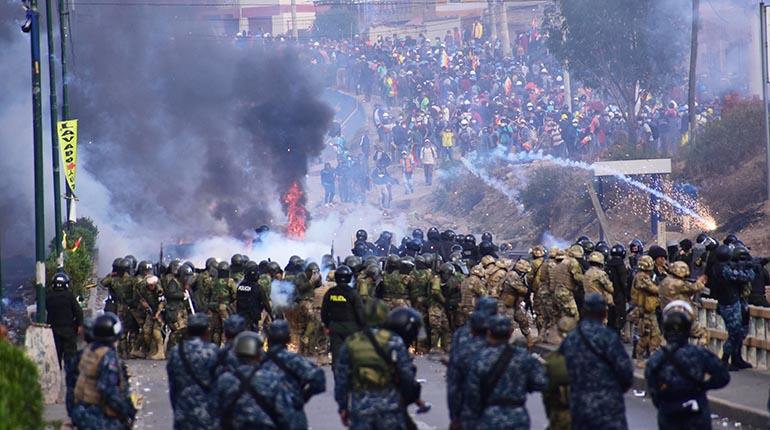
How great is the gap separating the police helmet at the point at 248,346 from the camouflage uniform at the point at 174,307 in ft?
36.1

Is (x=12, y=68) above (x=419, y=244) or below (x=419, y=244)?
above

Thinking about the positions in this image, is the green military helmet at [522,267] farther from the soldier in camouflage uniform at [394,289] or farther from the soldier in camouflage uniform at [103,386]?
the soldier in camouflage uniform at [103,386]

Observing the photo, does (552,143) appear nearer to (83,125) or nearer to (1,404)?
(83,125)

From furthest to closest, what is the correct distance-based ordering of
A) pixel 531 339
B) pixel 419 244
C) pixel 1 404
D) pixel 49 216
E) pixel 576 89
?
pixel 576 89
pixel 49 216
pixel 419 244
pixel 531 339
pixel 1 404

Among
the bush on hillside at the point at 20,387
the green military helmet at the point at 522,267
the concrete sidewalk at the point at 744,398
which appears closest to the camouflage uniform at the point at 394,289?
the green military helmet at the point at 522,267

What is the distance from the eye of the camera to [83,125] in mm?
47406

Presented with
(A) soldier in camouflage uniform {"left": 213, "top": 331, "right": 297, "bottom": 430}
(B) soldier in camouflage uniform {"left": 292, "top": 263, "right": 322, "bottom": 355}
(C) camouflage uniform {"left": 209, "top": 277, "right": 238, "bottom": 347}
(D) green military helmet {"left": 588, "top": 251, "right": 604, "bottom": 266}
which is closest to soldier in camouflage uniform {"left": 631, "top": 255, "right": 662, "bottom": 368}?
(D) green military helmet {"left": 588, "top": 251, "right": 604, "bottom": 266}

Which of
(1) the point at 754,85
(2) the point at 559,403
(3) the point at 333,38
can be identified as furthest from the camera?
(3) the point at 333,38

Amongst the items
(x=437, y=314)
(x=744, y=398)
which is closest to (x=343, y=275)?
(x=744, y=398)

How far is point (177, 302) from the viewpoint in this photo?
20.1 metres

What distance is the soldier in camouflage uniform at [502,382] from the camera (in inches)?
353

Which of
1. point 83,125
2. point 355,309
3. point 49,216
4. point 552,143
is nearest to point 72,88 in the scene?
point 83,125

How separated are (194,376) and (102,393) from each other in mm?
630

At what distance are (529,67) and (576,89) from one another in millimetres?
1973
